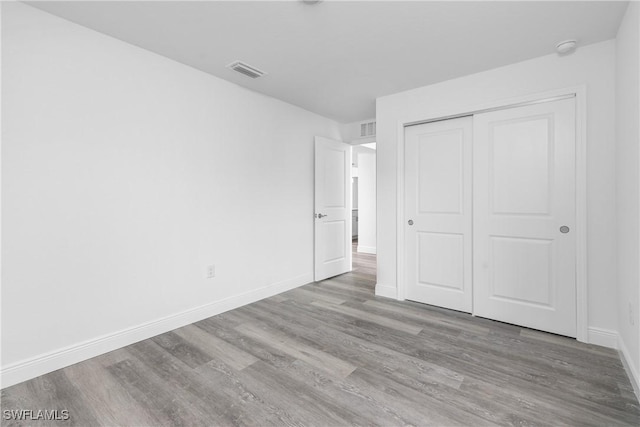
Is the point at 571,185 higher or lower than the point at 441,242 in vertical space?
higher

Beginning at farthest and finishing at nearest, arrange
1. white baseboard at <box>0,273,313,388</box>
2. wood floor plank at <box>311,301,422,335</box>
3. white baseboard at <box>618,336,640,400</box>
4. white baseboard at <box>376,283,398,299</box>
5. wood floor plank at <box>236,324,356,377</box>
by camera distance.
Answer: white baseboard at <box>376,283,398,299</box> → wood floor plank at <box>311,301,422,335</box> → wood floor plank at <box>236,324,356,377</box> → white baseboard at <box>0,273,313,388</box> → white baseboard at <box>618,336,640,400</box>

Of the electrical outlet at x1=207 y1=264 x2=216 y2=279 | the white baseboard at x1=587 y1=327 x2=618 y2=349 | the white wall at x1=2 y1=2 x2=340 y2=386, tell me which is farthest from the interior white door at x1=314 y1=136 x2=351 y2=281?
the white baseboard at x1=587 y1=327 x2=618 y2=349

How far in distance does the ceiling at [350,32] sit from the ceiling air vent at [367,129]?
5.08 ft

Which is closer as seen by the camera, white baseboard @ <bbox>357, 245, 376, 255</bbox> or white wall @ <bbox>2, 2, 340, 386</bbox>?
white wall @ <bbox>2, 2, 340, 386</bbox>

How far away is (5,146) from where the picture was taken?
1864mm

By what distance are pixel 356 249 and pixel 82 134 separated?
5933 millimetres

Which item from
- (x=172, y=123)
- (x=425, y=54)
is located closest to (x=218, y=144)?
(x=172, y=123)

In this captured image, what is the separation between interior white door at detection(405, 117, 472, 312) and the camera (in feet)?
10.2

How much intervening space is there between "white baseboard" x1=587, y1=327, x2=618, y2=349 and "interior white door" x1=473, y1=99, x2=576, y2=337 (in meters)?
0.13

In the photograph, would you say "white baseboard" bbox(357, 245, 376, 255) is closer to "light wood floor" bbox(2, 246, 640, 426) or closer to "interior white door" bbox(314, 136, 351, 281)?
"interior white door" bbox(314, 136, 351, 281)

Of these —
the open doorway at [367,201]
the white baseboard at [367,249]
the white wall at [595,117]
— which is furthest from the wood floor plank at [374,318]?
the white baseboard at [367,249]

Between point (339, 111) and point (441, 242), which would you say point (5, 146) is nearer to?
point (339, 111)

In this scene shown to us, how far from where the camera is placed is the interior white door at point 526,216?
2.54 metres

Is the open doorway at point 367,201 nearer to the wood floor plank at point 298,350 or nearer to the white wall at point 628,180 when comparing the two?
the wood floor plank at point 298,350
